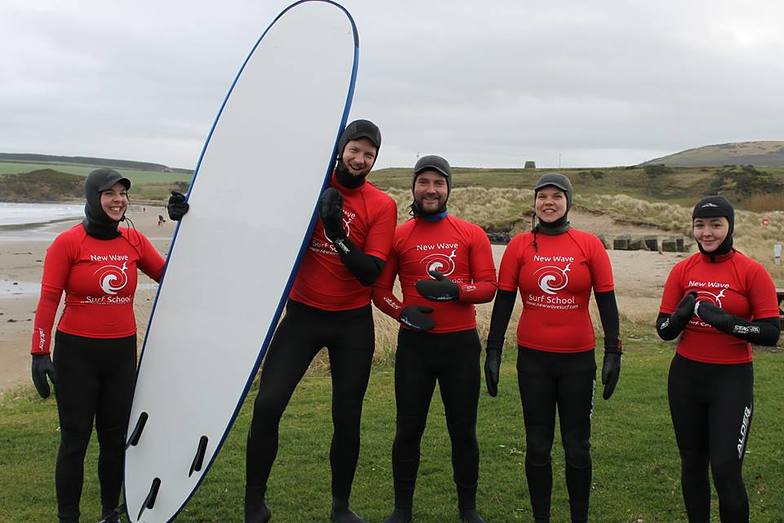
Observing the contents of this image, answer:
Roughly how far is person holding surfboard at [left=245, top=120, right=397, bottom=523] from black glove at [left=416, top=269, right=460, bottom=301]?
0.24 m

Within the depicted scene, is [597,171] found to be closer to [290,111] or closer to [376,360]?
[376,360]

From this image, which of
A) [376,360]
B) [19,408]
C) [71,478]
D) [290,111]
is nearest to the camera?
[71,478]

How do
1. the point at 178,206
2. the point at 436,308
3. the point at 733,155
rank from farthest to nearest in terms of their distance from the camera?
1. the point at 733,155
2. the point at 178,206
3. the point at 436,308

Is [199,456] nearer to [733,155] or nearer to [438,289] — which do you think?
[438,289]

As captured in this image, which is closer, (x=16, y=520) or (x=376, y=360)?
(x=16, y=520)

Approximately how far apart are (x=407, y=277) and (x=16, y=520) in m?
2.61

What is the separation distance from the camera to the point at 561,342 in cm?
357

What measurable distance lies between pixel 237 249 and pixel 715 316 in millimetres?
2379

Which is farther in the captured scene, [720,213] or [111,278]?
[111,278]

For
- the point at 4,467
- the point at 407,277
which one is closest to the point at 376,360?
the point at 4,467

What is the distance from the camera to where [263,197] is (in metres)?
3.77

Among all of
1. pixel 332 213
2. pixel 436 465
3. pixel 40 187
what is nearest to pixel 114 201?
pixel 332 213

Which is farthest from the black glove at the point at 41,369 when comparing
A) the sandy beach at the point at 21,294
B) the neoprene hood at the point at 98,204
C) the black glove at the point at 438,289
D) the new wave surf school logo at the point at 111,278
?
the sandy beach at the point at 21,294

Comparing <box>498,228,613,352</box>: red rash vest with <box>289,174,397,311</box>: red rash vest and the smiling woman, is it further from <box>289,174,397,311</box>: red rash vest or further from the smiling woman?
the smiling woman
